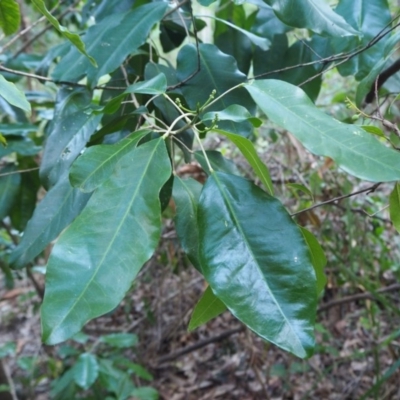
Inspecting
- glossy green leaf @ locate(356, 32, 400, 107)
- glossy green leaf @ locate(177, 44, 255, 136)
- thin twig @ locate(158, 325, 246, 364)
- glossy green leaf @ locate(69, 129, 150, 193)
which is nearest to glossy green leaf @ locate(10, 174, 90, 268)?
glossy green leaf @ locate(69, 129, 150, 193)

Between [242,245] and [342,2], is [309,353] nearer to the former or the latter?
[242,245]

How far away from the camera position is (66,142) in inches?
29.5

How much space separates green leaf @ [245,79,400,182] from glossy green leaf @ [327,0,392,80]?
0.32 metres

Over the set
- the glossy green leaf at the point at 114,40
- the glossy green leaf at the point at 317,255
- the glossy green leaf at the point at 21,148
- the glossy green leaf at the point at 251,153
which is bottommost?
the glossy green leaf at the point at 317,255

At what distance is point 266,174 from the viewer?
537mm

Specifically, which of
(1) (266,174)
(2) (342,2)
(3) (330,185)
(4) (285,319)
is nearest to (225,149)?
(3) (330,185)

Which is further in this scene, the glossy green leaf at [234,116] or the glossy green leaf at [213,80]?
the glossy green leaf at [213,80]

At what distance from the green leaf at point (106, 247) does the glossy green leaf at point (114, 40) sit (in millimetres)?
293

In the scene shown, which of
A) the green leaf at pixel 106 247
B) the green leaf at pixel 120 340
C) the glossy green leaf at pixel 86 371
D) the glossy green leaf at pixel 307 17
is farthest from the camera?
the green leaf at pixel 120 340

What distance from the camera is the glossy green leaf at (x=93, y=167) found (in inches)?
21.1

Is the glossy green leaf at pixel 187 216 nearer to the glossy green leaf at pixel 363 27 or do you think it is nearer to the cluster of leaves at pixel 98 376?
the glossy green leaf at pixel 363 27

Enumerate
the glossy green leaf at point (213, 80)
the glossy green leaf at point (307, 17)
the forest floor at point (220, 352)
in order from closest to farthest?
1. the glossy green leaf at point (307, 17)
2. the glossy green leaf at point (213, 80)
3. the forest floor at point (220, 352)

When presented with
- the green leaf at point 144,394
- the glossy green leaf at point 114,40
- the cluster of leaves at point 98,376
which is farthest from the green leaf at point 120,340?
the glossy green leaf at point 114,40

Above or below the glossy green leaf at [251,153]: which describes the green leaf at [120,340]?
below
